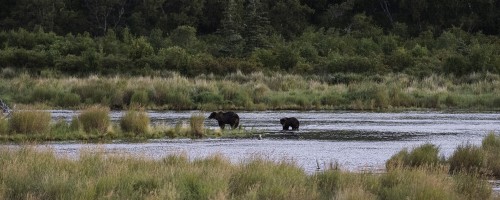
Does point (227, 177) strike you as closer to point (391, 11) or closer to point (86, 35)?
point (86, 35)

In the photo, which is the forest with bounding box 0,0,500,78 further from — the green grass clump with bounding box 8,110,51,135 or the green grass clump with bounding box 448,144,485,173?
the green grass clump with bounding box 448,144,485,173

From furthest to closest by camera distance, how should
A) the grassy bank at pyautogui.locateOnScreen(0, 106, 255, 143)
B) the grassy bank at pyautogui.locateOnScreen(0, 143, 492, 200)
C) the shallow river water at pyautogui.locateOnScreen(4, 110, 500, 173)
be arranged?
the grassy bank at pyautogui.locateOnScreen(0, 106, 255, 143) < the shallow river water at pyautogui.locateOnScreen(4, 110, 500, 173) < the grassy bank at pyautogui.locateOnScreen(0, 143, 492, 200)

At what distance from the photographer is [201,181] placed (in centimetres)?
1530

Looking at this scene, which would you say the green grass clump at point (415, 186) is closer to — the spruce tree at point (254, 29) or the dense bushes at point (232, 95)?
the dense bushes at point (232, 95)

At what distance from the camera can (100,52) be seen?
67812 millimetres

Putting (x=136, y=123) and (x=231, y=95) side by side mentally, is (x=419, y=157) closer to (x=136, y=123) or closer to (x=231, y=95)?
(x=136, y=123)

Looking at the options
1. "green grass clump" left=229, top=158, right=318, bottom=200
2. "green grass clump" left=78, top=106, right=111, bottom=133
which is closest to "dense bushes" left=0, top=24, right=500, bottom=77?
"green grass clump" left=78, top=106, right=111, bottom=133

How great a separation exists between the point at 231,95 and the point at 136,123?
61.8 feet

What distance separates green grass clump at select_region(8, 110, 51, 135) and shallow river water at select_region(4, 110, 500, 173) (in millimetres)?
1779

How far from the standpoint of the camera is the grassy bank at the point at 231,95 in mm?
47062

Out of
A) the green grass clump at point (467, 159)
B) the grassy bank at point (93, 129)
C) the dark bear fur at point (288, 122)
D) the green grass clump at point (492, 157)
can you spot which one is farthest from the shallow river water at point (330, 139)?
the green grass clump at point (467, 159)

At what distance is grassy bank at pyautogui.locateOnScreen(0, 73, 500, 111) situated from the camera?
47.1 meters

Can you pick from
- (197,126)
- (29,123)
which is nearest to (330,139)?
(197,126)

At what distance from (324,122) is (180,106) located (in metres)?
11.1
